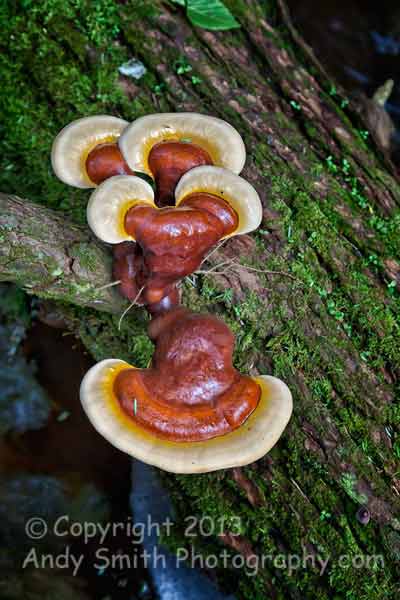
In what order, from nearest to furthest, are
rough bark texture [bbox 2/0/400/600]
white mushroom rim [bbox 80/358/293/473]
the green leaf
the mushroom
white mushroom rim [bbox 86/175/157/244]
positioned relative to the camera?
white mushroom rim [bbox 80/358/293/473], white mushroom rim [bbox 86/175/157/244], the mushroom, rough bark texture [bbox 2/0/400/600], the green leaf

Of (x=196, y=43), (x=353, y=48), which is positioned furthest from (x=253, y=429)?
(x=353, y=48)

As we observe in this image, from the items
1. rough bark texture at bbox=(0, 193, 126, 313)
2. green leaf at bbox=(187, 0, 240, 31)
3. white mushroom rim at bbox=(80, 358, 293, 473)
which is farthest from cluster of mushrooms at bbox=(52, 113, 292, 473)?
green leaf at bbox=(187, 0, 240, 31)

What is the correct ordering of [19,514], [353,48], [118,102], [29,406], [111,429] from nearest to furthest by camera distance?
[111,429]
[118,102]
[19,514]
[29,406]
[353,48]

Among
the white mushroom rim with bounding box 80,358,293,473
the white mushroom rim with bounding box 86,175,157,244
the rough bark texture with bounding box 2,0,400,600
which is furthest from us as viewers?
the rough bark texture with bounding box 2,0,400,600

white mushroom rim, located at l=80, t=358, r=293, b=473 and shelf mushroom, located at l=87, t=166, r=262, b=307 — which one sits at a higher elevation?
shelf mushroom, located at l=87, t=166, r=262, b=307

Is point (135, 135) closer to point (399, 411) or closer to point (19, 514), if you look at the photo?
point (399, 411)

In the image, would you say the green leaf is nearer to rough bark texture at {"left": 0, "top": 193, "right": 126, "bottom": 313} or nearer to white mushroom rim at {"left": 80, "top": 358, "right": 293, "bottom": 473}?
rough bark texture at {"left": 0, "top": 193, "right": 126, "bottom": 313}
